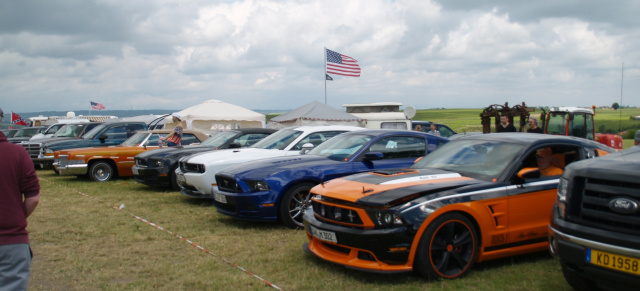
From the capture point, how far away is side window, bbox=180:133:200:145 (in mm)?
15356

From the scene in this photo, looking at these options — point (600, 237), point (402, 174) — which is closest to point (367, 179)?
point (402, 174)

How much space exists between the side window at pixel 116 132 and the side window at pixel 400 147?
1231 centimetres

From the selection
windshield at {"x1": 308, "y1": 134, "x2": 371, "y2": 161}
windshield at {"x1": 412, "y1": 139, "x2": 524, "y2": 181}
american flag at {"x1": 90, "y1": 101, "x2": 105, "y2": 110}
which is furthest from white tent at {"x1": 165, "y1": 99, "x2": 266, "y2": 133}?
american flag at {"x1": 90, "y1": 101, "x2": 105, "y2": 110}

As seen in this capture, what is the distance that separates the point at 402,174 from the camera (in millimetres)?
5578

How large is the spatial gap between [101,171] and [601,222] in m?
13.5

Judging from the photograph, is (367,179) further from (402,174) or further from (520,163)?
(520,163)

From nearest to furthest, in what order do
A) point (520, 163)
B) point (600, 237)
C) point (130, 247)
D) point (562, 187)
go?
point (600, 237), point (562, 187), point (520, 163), point (130, 247)

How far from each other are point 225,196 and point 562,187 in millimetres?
4711

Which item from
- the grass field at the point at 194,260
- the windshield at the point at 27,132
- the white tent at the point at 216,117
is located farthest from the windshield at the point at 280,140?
the windshield at the point at 27,132

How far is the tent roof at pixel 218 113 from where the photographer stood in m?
23.2

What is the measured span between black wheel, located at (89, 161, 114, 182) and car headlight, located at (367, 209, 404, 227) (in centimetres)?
1155

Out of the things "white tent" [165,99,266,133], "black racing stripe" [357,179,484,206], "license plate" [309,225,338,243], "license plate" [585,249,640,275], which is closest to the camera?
"license plate" [585,249,640,275]

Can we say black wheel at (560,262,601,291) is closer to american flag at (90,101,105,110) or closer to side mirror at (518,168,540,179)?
side mirror at (518,168,540,179)

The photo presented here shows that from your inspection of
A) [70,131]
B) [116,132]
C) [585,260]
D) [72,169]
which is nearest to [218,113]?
[70,131]
